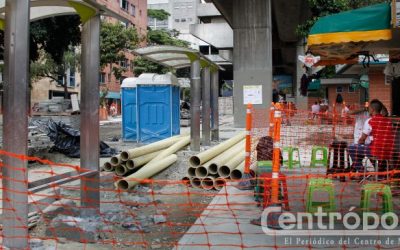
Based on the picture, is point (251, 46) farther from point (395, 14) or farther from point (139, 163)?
point (395, 14)

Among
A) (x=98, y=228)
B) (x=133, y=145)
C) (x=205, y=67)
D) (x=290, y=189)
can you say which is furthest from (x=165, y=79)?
(x=98, y=228)

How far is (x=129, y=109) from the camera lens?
1681 centimetres

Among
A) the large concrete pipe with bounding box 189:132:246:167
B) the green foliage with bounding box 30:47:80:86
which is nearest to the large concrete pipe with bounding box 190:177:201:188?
the large concrete pipe with bounding box 189:132:246:167

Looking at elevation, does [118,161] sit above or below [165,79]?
below

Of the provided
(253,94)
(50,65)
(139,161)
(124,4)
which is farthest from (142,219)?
(124,4)

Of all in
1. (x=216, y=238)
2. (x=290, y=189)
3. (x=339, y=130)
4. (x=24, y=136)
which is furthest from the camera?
(x=339, y=130)

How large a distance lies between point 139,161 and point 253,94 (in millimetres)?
10808

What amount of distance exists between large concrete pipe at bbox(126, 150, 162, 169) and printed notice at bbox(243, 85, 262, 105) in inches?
366

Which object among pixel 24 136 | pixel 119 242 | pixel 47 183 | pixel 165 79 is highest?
pixel 165 79

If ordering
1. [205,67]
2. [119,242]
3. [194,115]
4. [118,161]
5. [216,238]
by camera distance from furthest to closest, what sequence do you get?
[205,67] < [194,115] < [118,161] < [119,242] < [216,238]

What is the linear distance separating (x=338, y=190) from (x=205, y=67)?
882 centimetres

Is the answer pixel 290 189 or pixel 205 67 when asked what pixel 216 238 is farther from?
pixel 205 67

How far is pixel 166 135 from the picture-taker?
16.0 meters

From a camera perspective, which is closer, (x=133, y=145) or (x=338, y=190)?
(x=338, y=190)
